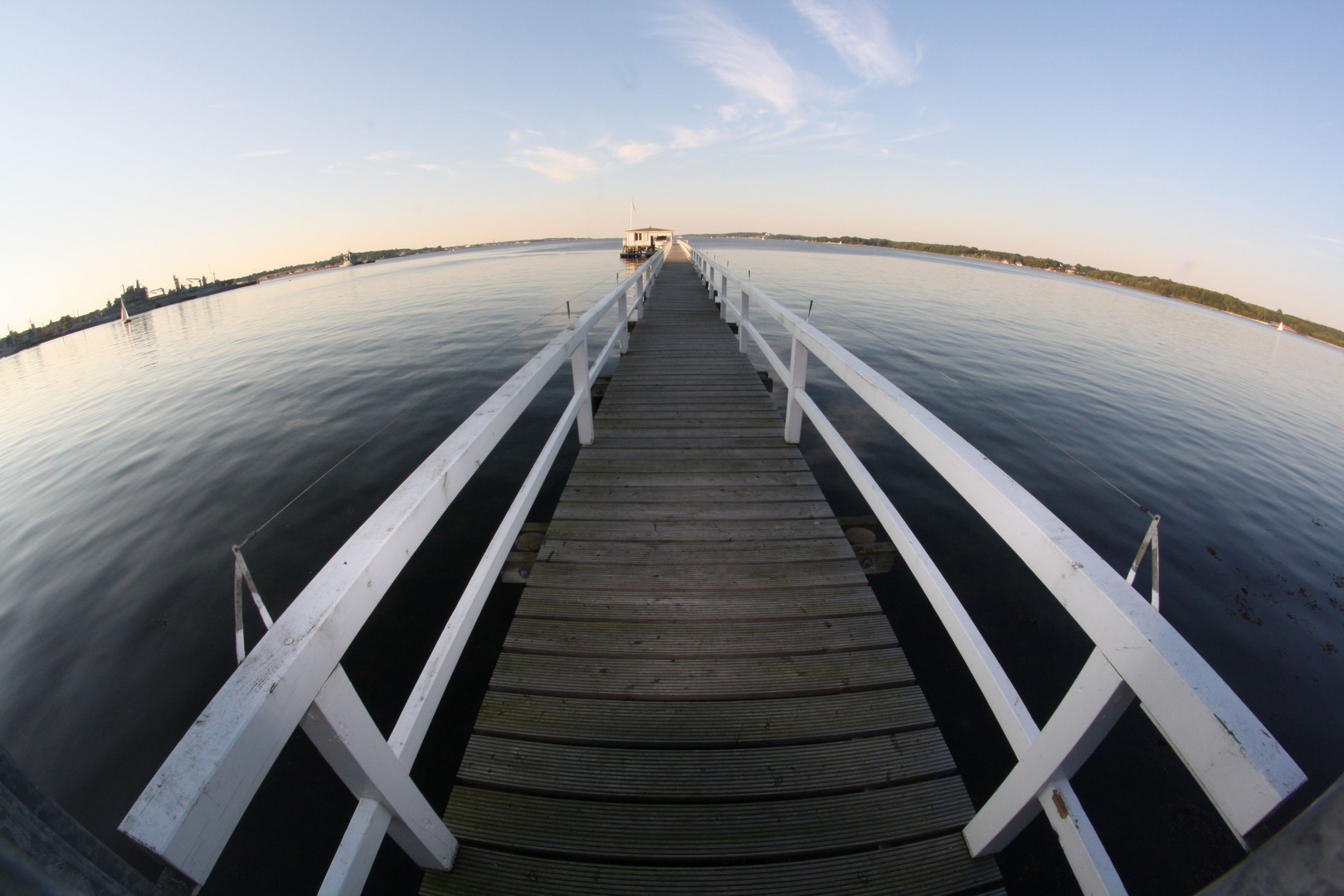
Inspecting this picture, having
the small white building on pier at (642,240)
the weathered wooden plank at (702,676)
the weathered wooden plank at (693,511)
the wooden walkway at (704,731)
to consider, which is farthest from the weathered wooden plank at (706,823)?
the small white building on pier at (642,240)

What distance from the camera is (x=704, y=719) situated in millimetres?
2104

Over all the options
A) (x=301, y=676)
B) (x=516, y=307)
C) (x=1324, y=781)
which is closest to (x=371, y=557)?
(x=301, y=676)

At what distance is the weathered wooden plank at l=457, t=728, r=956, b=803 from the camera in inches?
73.1

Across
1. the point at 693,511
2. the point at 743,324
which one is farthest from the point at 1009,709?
the point at 743,324

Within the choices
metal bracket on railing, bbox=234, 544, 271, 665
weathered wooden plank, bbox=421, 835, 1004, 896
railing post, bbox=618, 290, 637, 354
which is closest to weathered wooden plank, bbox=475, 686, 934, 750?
weathered wooden plank, bbox=421, 835, 1004, 896

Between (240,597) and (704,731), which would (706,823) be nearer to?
(704,731)

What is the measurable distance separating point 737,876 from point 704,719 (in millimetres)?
552

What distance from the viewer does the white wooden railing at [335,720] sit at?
28.0 inches

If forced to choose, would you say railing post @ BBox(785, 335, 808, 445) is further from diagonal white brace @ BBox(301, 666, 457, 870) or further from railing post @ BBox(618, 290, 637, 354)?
diagonal white brace @ BBox(301, 666, 457, 870)

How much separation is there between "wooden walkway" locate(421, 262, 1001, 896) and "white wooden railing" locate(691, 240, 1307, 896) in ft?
1.18

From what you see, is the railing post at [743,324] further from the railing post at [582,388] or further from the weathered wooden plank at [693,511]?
the weathered wooden plank at [693,511]

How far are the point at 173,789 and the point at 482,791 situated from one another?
4.79 ft

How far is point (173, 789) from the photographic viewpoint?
69cm

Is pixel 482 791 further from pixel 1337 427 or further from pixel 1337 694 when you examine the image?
pixel 1337 427
